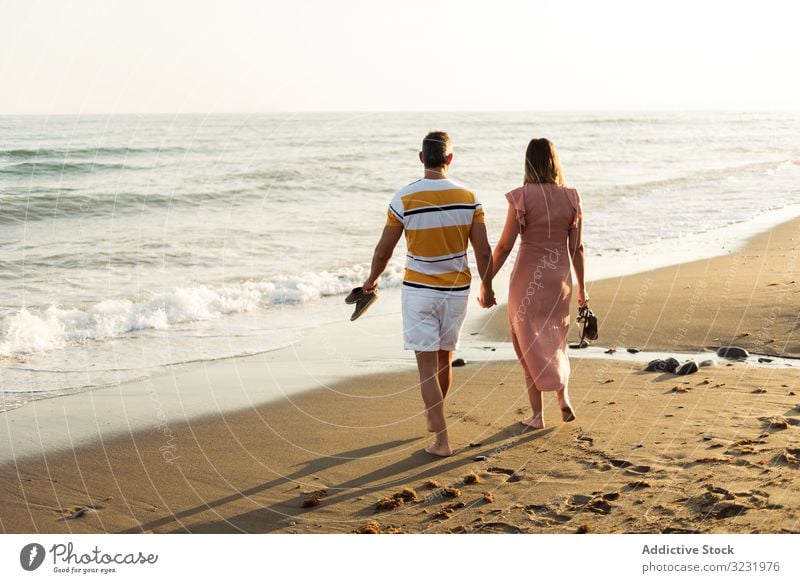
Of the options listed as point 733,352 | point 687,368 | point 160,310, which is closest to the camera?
point 687,368

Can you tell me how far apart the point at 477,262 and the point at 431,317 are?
494 mm

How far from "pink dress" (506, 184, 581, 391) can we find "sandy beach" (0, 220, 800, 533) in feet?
1.62

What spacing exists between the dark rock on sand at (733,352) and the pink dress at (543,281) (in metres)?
2.33

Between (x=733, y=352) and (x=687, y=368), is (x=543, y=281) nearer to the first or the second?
(x=687, y=368)

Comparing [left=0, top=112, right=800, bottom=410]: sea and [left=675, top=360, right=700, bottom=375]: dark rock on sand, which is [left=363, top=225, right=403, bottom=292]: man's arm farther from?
[left=0, top=112, right=800, bottom=410]: sea

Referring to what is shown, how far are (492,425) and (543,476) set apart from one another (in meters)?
1.10

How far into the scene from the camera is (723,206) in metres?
19.6

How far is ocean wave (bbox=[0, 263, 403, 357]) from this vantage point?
9672 mm

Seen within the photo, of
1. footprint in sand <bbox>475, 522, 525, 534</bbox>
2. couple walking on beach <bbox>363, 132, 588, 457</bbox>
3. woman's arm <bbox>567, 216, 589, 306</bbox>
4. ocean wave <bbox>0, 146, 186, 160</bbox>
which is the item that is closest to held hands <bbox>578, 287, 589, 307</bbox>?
couple walking on beach <bbox>363, 132, 588, 457</bbox>

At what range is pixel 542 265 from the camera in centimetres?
607

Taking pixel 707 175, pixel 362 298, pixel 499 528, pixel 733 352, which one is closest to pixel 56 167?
pixel 707 175

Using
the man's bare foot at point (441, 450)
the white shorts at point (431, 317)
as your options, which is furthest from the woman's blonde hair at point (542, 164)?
the man's bare foot at point (441, 450)

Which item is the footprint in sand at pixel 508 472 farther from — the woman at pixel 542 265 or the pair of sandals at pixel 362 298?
the pair of sandals at pixel 362 298

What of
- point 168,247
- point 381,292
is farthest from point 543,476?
point 168,247
